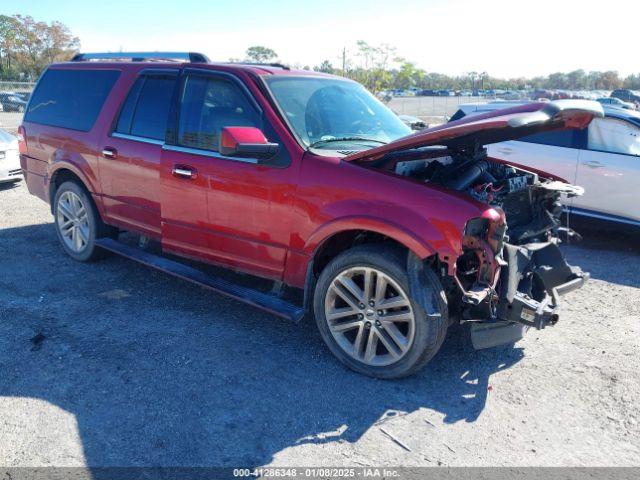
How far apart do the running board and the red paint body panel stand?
6.1 inches

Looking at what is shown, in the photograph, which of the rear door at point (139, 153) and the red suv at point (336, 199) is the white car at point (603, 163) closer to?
the red suv at point (336, 199)

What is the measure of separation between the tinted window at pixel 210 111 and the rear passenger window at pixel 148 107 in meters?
0.24

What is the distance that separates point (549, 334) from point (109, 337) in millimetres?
3467

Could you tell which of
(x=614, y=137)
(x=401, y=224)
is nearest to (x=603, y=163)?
(x=614, y=137)

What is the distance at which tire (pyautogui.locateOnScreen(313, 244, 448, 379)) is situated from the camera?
11.5ft

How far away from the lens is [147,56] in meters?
5.49

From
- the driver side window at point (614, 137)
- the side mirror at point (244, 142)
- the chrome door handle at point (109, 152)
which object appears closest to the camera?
the side mirror at point (244, 142)

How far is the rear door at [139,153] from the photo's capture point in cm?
489

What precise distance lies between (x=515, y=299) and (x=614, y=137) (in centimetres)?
469

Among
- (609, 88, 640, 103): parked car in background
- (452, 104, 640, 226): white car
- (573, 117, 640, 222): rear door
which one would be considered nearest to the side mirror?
(452, 104, 640, 226): white car

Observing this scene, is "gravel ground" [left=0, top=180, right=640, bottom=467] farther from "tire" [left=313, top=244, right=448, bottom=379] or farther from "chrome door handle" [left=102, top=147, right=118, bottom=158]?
"chrome door handle" [left=102, top=147, right=118, bottom=158]

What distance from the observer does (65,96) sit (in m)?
5.96

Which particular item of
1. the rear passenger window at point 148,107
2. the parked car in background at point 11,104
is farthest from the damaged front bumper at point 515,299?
the parked car in background at point 11,104

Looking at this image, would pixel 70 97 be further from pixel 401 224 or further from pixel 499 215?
pixel 499 215
